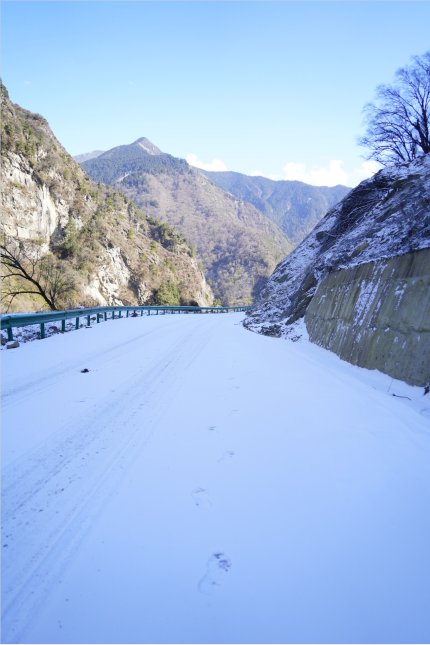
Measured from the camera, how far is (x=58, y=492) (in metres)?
2.71

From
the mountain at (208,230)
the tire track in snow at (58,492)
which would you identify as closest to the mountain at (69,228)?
the tire track in snow at (58,492)

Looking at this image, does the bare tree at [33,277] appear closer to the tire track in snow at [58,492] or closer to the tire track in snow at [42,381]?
the tire track in snow at [42,381]

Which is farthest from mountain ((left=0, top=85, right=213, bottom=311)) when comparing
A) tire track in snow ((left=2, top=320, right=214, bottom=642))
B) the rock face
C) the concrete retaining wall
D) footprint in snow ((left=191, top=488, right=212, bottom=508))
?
footprint in snow ((left=191, top=488, right=212, bottom=508))

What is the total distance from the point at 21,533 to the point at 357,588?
206cm

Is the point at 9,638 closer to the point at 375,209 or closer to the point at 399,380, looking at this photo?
the point at 399,380

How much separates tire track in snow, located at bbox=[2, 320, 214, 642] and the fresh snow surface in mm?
12

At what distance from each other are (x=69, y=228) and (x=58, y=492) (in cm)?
6742

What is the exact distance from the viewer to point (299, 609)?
1832mm

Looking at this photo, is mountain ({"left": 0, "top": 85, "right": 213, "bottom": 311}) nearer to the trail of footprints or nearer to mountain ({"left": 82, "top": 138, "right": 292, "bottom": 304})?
the trail of footprints

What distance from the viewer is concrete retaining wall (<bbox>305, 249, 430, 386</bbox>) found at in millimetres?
5895

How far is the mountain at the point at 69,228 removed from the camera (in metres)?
54.3

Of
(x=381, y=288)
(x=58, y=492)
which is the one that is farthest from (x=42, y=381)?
(x=381, y=288)

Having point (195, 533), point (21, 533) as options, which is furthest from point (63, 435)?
point (195, 533)

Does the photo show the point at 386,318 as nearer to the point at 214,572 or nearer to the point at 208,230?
the point at 214,572
